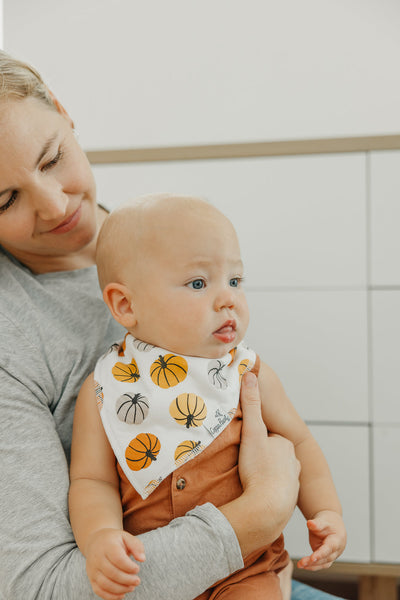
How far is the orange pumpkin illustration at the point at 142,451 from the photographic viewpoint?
Result: 2.70 ft

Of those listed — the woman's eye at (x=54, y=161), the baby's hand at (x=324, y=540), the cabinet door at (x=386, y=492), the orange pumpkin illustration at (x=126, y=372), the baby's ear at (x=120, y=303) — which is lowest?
the cabinet door at (x=386, y=492)

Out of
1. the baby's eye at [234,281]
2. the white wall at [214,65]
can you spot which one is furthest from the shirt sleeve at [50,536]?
the white wall at [214,65]

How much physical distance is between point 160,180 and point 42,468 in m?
1.08

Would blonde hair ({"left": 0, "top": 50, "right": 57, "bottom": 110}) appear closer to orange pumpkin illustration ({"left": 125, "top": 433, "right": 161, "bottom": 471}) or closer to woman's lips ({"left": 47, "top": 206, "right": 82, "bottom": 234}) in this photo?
woman's lips ({"left": 47, "top": 206, "right": 82, "bottom": 234})

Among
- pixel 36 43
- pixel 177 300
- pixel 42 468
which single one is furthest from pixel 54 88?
pixel 42 468

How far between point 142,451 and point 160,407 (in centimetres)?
7

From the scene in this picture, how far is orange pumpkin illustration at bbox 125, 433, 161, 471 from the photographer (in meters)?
0.82

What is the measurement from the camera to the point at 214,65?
1944mm

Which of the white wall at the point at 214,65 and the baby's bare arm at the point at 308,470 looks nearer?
the baby's bare arm at the point at 308,470

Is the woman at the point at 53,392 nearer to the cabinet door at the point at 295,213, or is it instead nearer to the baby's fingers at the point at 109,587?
the baby's fingers at the point at 109,587

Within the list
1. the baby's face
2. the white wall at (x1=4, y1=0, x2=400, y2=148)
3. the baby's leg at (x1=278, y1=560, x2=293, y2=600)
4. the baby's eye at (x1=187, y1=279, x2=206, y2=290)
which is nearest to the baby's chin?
the baby's face

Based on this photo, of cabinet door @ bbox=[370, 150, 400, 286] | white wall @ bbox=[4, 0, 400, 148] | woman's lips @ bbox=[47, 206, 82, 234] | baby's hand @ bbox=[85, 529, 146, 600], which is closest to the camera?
baby's hand @ bbox=[85, 529, 146, 600]

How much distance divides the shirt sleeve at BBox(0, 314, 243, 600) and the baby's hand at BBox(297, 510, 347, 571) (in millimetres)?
124

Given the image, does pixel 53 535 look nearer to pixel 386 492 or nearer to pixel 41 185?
pixel 41 185
